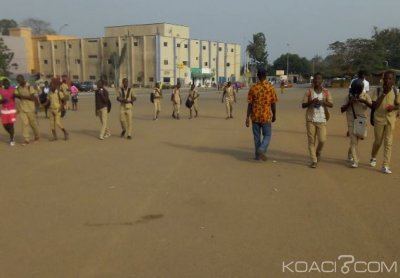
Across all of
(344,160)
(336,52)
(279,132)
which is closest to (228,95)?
(279,132)

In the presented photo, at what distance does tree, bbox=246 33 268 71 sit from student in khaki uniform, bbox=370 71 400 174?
4091 inches

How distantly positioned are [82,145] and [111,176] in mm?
3856

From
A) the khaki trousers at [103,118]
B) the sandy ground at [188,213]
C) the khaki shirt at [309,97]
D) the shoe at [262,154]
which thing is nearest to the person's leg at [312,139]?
the khaki shirt at [309,97]

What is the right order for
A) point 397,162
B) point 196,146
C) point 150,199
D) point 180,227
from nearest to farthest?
1. point 180,227
2. point 150,199
3. point 397,162
4. point 196,146

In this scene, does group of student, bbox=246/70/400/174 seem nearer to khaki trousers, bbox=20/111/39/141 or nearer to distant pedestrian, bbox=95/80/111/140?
distant pedestrian, bbox=95/80/111/140

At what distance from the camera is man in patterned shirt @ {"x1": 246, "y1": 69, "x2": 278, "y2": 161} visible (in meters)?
8.44

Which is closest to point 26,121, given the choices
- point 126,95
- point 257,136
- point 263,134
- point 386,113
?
point 126,95

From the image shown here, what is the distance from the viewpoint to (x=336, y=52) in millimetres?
81688

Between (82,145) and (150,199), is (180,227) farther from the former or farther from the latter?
(82,145)

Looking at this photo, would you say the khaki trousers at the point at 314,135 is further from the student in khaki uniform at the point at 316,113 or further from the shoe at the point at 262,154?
the shoe at the point at 262,154

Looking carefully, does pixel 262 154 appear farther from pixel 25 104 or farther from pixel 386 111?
pixel 25 104

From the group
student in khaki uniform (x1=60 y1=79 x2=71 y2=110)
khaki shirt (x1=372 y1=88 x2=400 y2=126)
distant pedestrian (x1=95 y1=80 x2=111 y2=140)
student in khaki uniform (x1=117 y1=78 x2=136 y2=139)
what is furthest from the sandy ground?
student in khaki uniform (x1=60 y1=79 x2=71 y2=110)

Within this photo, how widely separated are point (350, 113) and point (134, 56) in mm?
73962

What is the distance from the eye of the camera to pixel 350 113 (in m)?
8.14
